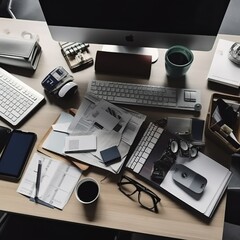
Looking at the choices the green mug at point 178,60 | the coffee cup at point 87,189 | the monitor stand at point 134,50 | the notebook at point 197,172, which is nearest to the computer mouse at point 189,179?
the notebook at point 197,172

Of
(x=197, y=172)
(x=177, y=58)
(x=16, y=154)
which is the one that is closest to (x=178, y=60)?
(x=177, y=58)

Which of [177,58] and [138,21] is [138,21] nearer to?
[138,21]

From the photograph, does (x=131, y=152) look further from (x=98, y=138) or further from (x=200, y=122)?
(x=200, y=122)

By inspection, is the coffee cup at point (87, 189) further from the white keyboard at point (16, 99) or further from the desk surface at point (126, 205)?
the white keyboard at point (16, 99)

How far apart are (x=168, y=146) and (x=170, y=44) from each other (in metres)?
0.36

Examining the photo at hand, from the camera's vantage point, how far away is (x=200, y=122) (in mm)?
1063

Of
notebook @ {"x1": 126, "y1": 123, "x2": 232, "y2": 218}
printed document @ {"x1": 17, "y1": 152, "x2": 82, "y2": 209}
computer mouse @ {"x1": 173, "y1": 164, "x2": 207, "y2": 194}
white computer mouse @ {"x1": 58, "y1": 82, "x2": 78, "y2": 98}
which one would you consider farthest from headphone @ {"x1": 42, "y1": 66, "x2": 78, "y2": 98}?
computer mouse @ {"x1": 173, "y1": 164, "x2": 207, "y2": 194}

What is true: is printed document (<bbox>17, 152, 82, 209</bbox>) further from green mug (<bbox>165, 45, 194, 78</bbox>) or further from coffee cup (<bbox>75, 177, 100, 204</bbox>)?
green mug (<bbox>165, 45, 194, 78</bbox>)

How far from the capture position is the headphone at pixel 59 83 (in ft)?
3.68

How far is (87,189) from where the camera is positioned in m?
0.97

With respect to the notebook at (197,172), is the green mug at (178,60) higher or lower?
higher

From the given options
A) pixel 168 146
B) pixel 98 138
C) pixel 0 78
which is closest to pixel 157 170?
pixel 168 146

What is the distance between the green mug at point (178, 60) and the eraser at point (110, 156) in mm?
360

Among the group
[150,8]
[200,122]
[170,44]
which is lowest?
[200,122]
